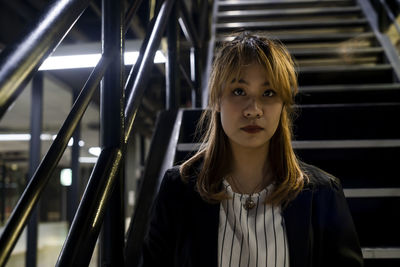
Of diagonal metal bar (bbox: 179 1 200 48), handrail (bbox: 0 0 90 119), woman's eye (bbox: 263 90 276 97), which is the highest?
diagonal metal bar (bbox: 179 1 200 48)

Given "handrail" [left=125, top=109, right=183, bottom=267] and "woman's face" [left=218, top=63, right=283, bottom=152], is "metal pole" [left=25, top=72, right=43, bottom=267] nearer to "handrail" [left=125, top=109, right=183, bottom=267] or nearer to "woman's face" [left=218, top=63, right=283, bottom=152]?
"handrail" [left=125, top=109, right=183, bottom=267]

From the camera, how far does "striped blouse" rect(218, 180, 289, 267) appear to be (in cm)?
101

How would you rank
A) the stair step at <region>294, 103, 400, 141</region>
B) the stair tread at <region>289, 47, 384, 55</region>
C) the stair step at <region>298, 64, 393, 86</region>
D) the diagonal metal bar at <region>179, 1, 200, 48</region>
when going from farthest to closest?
the stair tread at <region>289, 47, 384, 55</region>
the stair step at <region>298, 64, 393, 86</region>
the diagonal metal bar at <region>179, 1, 200, 48</region>
the stair step at <region>294, 103, 400, 141</region>

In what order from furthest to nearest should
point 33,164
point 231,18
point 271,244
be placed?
1. point 33,164
2. point 231,18
3. point 271,244

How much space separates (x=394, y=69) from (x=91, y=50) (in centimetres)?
325

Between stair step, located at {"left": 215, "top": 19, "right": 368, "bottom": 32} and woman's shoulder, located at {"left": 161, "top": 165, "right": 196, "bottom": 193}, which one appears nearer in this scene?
woman's shoulder, located at {"left": 161, "top": 165, "right": 196, "bottom": 193}

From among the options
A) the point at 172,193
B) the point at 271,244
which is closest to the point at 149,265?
the point at 172,193

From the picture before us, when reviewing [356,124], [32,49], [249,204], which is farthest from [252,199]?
[356,124]

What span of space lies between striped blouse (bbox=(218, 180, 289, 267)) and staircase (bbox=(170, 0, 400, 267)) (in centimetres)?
47

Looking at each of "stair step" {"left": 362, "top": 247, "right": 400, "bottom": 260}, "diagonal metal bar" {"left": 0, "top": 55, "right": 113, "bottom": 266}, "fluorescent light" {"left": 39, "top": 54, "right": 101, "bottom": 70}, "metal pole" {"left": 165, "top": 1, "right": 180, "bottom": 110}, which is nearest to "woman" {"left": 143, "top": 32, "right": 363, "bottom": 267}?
"diagonal metal bar" {"left": 0, "top": 55, "right": 113, "bottom": 266}

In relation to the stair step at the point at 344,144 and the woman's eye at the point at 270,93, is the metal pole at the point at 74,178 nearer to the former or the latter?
the stair step at the point at 344,144

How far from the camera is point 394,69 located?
10.0ft

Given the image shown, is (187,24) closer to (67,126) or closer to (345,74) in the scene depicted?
(345,74)

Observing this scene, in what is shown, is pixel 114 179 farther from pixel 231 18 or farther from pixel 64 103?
pixel 64 103
